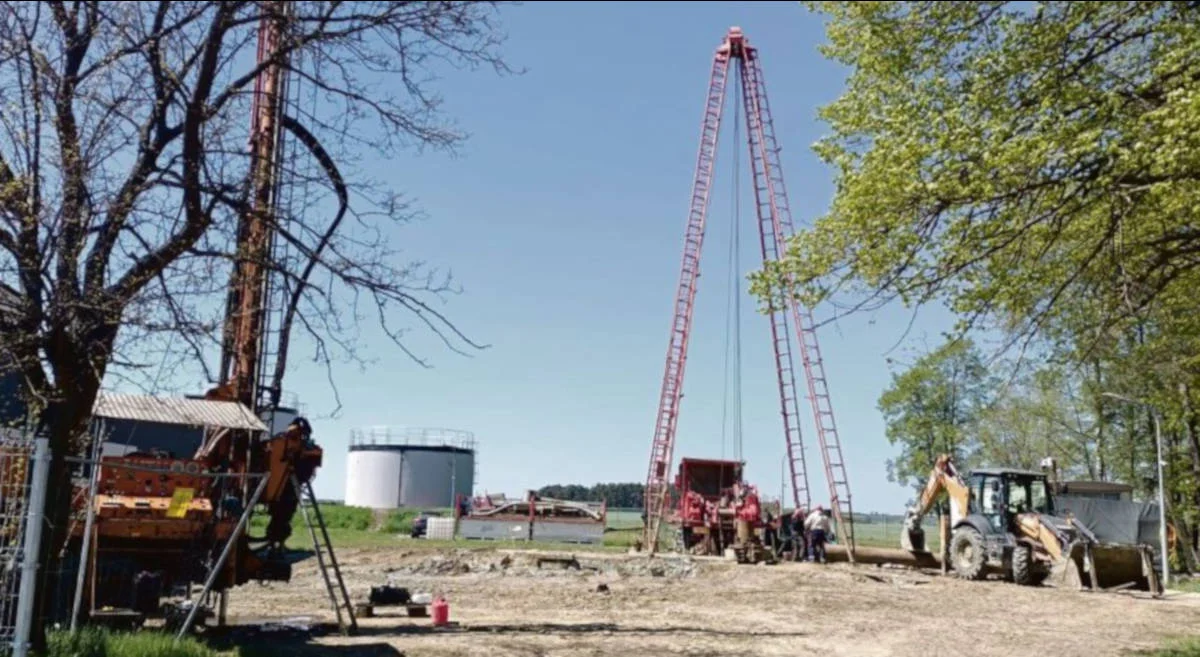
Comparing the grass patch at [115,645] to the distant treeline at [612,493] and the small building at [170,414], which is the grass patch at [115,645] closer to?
the small building at [170,414]

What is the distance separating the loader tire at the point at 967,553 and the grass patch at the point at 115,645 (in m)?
18.5

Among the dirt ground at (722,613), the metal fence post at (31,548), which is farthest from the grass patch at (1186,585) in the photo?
the metal fence post at (31,548)

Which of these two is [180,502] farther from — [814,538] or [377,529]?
[377,529]

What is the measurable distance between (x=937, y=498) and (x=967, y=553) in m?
2.97

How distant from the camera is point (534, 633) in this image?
45.5ft

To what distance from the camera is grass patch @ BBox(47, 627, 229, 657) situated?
9328 millimetres

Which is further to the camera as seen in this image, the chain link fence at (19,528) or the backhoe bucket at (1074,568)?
the backhoe bucket at (1074,568)

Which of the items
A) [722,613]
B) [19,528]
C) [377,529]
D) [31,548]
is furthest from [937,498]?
[377,529]

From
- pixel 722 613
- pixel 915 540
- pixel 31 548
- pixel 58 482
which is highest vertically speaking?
pixel 58 482

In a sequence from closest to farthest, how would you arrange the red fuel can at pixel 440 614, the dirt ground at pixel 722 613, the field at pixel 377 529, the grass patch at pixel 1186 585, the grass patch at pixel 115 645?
the grass patch at pixel 115 645, the dirt ground at pixel 722 613, the red fuel can at pixel 440 614, the grass patch at pixel 1186 585, the field at pixel 377 529

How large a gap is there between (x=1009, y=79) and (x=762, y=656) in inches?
272

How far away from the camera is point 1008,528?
2483 cm

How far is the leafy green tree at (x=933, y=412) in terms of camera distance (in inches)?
2207

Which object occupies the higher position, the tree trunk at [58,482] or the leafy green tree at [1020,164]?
the leafy green tree at [1020,164]
